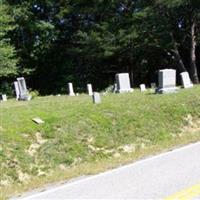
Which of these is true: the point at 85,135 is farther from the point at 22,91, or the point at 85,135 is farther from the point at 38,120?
the point at 22,91

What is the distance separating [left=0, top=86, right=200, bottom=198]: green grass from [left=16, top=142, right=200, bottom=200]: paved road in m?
0.91

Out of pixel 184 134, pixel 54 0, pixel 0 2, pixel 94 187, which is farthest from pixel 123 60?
pixel 94 187

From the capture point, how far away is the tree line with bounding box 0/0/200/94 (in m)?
37.1

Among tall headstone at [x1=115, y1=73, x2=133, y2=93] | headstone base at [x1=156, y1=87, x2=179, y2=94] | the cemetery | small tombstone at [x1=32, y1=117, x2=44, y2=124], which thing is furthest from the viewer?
tall headstone at [x1=115, y1=73, x2=133, y2=93]

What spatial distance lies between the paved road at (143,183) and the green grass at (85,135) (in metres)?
0.91

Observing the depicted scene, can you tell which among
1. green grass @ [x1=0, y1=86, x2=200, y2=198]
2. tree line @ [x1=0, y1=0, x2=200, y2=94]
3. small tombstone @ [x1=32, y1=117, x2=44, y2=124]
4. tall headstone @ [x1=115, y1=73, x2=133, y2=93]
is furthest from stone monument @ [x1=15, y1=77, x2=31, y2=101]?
tree line @ [x1=0, y1=0, x2=200, y2=94]

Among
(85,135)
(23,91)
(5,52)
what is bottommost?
(85,135)

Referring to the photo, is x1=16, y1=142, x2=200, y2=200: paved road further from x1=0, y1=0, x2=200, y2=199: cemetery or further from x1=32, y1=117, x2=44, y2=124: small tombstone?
x1=32, y1=117, x2=44, y2=124: small tombstone

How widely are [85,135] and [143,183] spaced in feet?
18.4

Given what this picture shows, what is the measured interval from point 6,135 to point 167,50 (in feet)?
89.4

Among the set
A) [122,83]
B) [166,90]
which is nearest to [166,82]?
[166,90]

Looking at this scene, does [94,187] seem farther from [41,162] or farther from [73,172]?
[41,162]

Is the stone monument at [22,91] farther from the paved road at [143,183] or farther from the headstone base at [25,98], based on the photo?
the paved road at [143,183]

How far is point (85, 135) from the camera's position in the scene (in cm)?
1395
